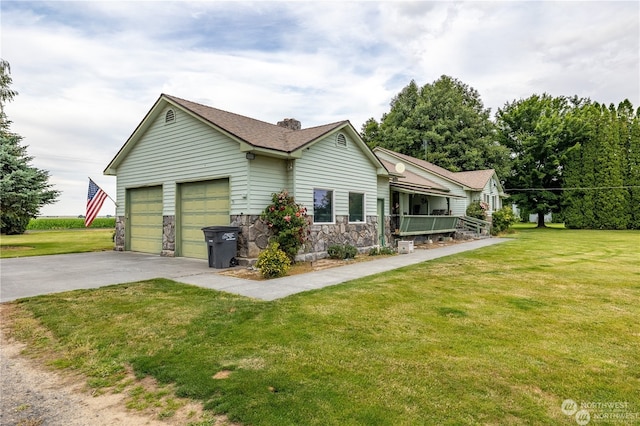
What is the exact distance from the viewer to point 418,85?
133ft

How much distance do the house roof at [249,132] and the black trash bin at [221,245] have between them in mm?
2444

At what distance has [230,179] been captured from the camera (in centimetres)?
1048

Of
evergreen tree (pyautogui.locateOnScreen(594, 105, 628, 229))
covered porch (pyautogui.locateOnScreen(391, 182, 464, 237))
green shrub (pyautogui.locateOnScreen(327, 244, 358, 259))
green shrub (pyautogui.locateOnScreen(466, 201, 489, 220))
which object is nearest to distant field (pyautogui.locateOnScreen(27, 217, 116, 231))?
covered porch (pyautogui.locateOnScreen(391, 182, 464, 237))

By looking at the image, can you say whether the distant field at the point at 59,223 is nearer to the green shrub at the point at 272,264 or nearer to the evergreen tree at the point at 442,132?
the evergreen tree at the point at 442,132

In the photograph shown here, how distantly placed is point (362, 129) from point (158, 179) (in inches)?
1403

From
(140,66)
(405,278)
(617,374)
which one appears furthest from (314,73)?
(617,374)

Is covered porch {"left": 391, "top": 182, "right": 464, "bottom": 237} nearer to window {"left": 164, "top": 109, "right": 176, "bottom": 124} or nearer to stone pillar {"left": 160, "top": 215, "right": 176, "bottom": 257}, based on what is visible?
stone pillar {"left": 160, "top": 215, "right": 176, "bottom": 257}

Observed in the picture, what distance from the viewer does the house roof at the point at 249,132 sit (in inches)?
402

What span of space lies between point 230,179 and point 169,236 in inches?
157

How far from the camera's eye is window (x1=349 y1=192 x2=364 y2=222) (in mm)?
13438

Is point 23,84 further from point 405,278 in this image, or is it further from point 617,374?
point 617,374

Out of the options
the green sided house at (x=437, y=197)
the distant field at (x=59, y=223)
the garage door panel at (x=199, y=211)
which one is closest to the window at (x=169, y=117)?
the garage door panel at (x=199, y=211)

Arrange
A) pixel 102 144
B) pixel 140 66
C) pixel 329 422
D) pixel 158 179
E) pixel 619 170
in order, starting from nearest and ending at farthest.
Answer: pixel 329 422 → pixel 158 179 → pixel 140 66 → pixel 102 144 → pixel 619 170

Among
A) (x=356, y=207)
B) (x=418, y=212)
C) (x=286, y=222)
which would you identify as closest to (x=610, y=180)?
(x=418, y=212)
